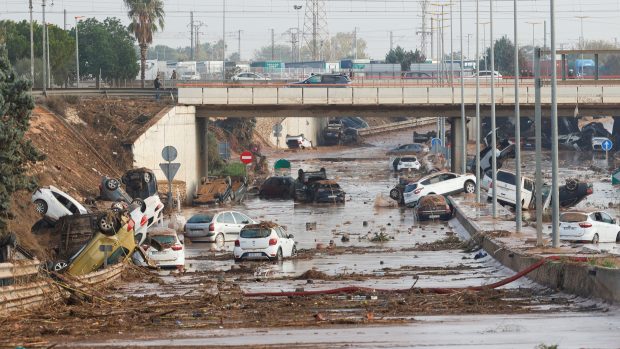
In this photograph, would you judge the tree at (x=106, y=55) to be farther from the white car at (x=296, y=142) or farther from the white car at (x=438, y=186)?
the white car at (x=438, y=186)

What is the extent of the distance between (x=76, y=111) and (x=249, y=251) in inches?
1370

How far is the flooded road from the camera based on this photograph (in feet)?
56.0

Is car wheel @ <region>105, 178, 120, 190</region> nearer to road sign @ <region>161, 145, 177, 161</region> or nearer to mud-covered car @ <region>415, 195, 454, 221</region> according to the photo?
road sign @ <region>161, 145, 177, 161</region>

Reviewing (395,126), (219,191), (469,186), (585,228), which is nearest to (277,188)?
(219,191)

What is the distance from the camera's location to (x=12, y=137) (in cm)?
3284

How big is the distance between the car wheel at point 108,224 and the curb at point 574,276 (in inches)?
385

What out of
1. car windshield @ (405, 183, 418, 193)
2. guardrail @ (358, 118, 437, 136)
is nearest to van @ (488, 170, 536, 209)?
car windshield @ (405, 183, 418, 193)

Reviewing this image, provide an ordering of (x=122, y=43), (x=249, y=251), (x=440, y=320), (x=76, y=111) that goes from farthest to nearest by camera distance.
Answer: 1. (x=122, y=43)
2. (x=76, y=111)
3. (x=249, y=251)
4. (x=440, y=320)

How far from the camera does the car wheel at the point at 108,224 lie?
101ft

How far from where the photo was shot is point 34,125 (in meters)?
61.3

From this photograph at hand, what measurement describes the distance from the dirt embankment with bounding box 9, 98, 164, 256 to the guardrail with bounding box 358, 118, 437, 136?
214ft

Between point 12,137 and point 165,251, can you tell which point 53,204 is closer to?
point 165,251

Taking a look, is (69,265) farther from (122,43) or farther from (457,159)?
(122,43)

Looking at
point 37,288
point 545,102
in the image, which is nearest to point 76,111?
point 545,102
